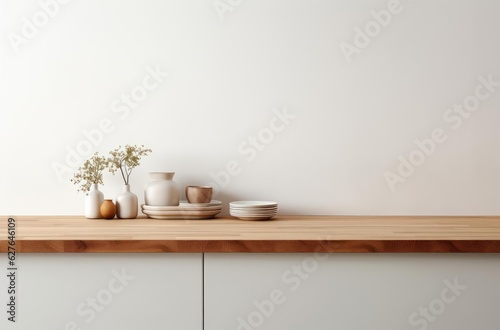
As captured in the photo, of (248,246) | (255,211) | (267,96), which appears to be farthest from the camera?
(267,96)

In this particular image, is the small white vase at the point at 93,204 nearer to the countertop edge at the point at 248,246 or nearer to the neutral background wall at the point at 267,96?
the neutral background wall at the point at 267,96

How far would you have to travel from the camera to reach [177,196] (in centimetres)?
192

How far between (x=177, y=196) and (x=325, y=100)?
0.71 meters

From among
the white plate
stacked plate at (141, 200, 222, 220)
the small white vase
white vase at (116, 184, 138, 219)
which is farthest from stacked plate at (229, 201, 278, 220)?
the small white vase

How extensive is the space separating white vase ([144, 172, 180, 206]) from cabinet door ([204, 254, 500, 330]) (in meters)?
0.57

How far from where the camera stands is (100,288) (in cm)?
137

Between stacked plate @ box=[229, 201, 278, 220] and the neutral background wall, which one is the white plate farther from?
the neutral background wall

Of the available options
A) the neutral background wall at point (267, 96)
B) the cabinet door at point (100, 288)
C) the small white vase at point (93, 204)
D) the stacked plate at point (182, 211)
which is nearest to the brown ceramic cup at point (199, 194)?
the stacked plate at point (182, 211)

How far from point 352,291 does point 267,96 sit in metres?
0.93

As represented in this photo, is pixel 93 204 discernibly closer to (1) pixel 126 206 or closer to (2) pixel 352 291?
(1) pixel 126 206

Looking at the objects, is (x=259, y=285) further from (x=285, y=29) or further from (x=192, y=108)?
(x=285, y=29)

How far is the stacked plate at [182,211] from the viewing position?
1.85 metres

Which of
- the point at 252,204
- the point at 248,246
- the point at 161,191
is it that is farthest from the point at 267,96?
the point at 248,246

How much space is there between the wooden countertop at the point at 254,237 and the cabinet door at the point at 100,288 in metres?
0.04
